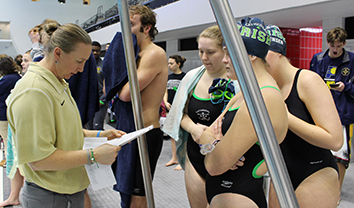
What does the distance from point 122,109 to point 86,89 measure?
37 cm

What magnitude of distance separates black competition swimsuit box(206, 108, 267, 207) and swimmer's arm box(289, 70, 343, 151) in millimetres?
277

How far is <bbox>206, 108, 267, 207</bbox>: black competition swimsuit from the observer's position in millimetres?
1067

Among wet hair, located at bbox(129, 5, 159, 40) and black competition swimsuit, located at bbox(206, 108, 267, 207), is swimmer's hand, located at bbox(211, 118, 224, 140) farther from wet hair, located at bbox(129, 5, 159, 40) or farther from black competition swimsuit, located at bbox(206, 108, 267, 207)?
wet hair, located at bbox(129, 5, 159, 40)

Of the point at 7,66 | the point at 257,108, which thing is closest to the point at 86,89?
the point at 257,108

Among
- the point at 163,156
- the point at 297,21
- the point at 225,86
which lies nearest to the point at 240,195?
the point at 225,86

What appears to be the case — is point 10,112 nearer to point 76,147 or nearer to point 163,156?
point 76,147

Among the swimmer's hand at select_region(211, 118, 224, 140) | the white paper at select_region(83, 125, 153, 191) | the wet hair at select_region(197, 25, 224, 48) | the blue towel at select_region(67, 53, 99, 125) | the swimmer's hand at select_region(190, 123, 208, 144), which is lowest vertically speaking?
the white paper at select_region(83, 125, 153, 191)

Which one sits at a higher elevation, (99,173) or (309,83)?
(309,83)

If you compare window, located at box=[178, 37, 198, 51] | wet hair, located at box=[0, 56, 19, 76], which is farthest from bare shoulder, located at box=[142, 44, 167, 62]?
window, located at box=[178, 37, 198, 51]

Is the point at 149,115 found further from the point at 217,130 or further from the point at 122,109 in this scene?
the point at 217,130

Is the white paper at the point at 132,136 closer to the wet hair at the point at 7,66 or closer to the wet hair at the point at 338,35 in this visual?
the wet hair at the point at 338,35

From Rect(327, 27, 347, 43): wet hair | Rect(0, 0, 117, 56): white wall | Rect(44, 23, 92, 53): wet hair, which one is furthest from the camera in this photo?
Rect(0, 0, 117, 56): white wall

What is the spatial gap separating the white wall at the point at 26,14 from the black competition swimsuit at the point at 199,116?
19685 millimetres

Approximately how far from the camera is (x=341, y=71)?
10.0 feet
